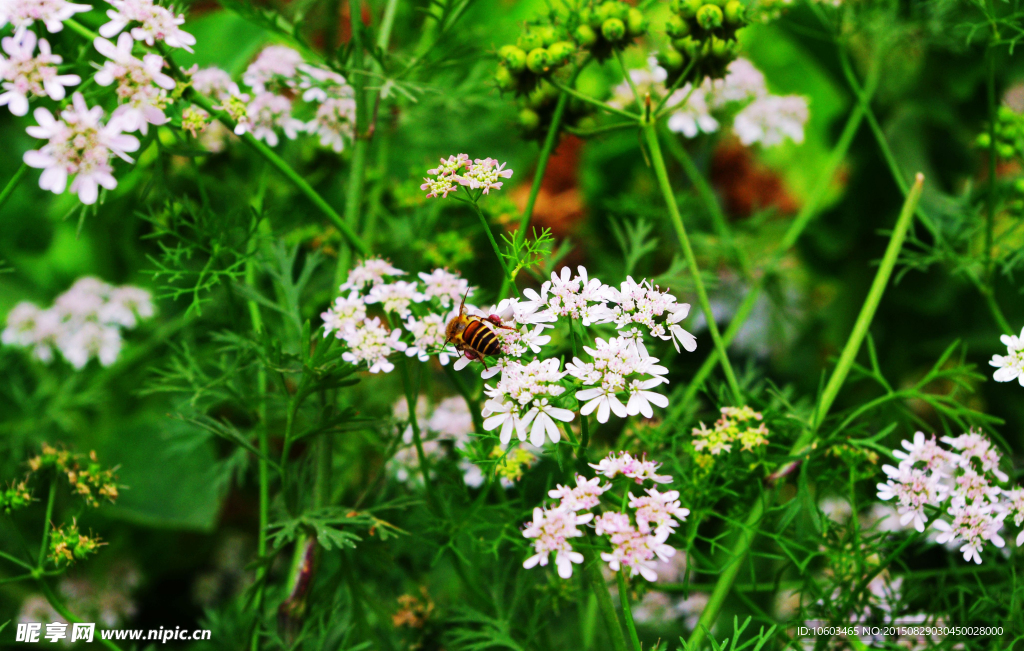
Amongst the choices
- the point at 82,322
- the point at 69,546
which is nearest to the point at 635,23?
the point at 69,546

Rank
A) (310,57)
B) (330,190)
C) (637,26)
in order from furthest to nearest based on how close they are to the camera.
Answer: (330,190), (310,57), (637,26)

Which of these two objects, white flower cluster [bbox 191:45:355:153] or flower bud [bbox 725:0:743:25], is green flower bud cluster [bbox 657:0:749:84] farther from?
white flower cluster [bbox 191:45:355:153]

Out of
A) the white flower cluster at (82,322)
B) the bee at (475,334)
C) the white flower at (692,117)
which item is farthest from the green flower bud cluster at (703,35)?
the white flower cluster at (82,322)

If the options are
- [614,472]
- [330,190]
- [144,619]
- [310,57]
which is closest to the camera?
[614,472]

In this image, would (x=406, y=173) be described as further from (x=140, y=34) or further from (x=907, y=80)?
(x=907, y=80)

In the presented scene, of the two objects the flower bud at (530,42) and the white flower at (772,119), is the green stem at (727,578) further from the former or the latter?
the white flower at (772,119)

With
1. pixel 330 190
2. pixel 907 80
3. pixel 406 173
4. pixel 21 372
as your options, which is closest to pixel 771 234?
pixel 907 80

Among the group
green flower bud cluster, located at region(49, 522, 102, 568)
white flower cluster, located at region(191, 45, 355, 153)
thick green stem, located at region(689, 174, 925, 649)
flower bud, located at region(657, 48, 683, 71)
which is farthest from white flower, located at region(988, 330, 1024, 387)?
green flower bud cluster, located at region(49, 522, 102, 568)
